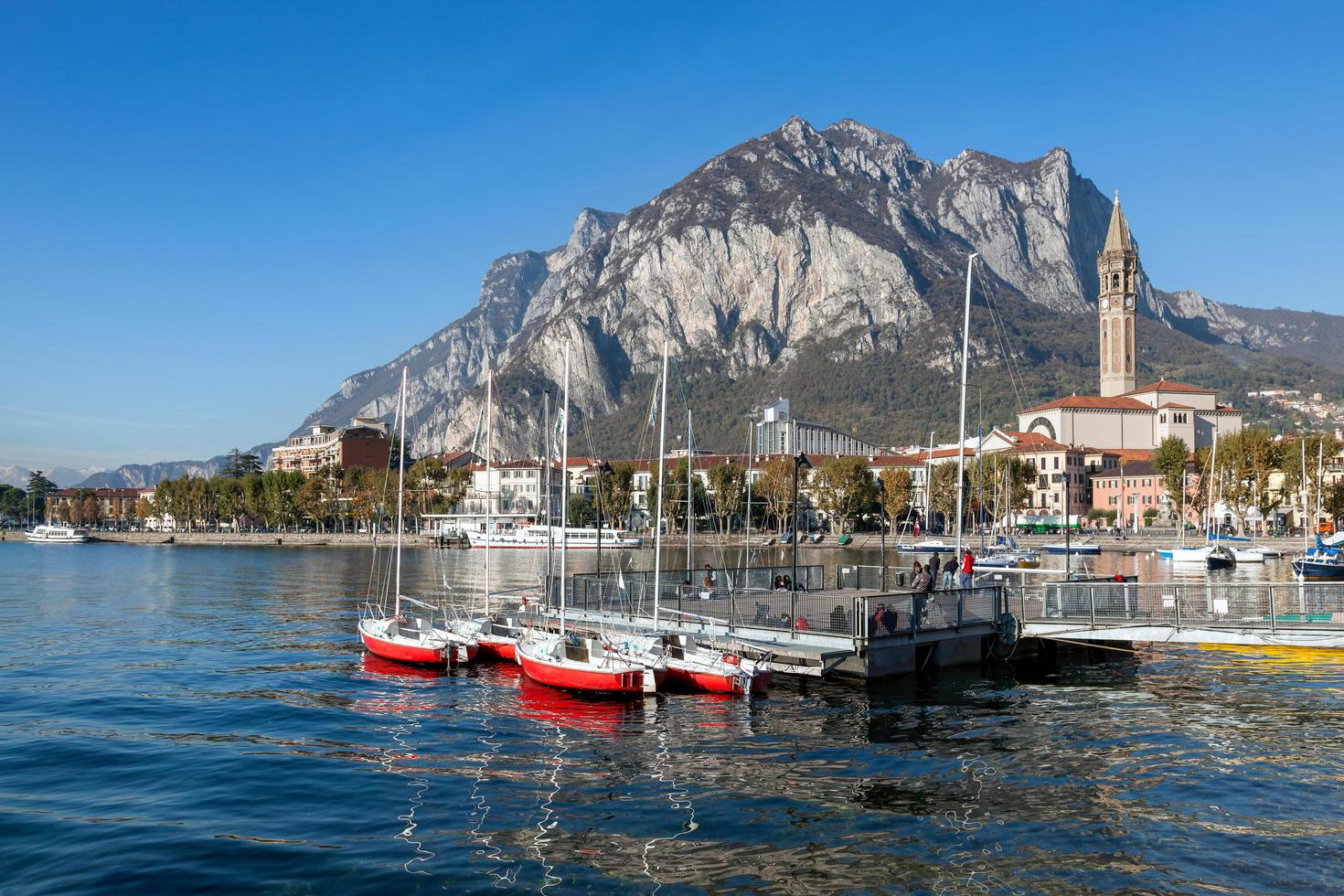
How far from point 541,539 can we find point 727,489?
3256 centimetres

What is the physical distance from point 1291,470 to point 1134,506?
4881 centimetres

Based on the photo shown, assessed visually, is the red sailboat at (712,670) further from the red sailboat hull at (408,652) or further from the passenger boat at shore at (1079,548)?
the passenger boat at shore at (1079,548)

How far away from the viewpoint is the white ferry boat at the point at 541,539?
155 m

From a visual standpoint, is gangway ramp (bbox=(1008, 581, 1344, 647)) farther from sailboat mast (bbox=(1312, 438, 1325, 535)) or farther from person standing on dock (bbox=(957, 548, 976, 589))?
sailboat mast (bbox=(1312, 438, 1325, 535))

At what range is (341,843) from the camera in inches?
778

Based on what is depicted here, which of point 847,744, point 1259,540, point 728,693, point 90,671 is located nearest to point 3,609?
point 90,671

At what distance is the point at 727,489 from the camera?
554 feet

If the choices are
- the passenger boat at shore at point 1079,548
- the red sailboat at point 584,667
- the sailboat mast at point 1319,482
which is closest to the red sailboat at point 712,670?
the red sailboat at point 584,667

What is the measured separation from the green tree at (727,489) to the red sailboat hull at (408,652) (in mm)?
118470

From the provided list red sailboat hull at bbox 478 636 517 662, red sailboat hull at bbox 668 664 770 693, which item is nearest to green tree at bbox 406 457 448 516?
red sailboat hull at bbox 478 636 517 662

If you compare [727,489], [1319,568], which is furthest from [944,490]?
[1319,568]

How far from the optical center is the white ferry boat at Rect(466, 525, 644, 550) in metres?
155

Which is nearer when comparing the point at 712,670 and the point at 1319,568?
the point at 712,670

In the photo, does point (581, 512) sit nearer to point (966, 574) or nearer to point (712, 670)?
point (966, 574)
